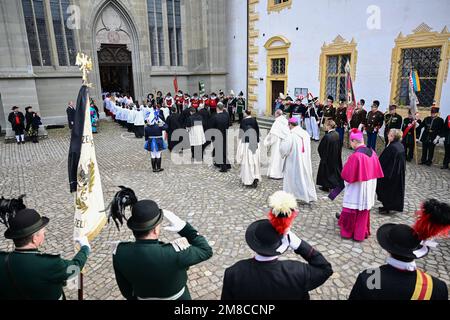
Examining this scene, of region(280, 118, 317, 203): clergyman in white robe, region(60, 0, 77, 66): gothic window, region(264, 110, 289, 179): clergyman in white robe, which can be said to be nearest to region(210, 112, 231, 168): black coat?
region(264, 110, 289, 179): clergyman in white robe

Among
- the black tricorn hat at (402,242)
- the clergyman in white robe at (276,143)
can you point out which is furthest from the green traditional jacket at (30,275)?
the clergyman in white robe at (276,143)

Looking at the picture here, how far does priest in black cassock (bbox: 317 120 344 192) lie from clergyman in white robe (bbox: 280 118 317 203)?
1.51ft

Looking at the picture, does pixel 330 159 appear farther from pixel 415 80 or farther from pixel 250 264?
pixel 250 264

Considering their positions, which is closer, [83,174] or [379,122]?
[83,174]

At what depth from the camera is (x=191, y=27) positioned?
19.1 metres

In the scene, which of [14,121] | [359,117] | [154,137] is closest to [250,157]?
[154,137]

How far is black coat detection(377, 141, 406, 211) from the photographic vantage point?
535cm

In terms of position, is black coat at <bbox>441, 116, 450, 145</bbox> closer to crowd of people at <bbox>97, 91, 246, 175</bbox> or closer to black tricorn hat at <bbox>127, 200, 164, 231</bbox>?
crowd of people at <bbox>97, 91, 246, 175</bbox>

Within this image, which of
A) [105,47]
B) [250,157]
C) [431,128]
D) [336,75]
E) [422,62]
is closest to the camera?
[250,157]

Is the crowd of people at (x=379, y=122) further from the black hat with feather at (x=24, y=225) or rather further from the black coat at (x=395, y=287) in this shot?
the black hat with feather at (x=24, y=225)

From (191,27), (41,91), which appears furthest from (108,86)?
(191,27)

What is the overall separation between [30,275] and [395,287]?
2540 millimetres

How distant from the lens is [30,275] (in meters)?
2.17

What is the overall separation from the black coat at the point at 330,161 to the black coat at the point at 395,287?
4391mm
